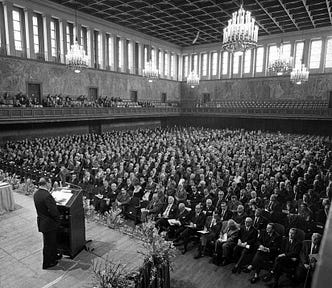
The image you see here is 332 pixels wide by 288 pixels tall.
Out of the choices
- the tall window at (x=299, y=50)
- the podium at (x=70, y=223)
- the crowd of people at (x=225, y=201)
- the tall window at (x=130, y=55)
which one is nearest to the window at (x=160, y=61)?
the tall window at (x=130, y=55)

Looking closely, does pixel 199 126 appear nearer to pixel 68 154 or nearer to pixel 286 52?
pixel 286 52

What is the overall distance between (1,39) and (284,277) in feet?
78.0

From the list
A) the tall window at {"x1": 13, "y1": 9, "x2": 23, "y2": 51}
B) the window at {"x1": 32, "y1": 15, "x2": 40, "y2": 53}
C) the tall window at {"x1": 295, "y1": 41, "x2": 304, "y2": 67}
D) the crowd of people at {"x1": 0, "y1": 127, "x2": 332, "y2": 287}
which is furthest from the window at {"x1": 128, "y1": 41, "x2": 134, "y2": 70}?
the tall window at {"x1": 295, "y1": 41, "x2": 304, "y2": 67}

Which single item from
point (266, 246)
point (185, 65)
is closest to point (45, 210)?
point (266, 246)

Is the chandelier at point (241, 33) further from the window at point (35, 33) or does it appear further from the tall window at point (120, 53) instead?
the tall window at point (120, 53)

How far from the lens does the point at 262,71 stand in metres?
32.5

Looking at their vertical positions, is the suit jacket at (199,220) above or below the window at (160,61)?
below

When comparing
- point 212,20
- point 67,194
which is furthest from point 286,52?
point 67,194

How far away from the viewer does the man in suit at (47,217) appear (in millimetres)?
4871

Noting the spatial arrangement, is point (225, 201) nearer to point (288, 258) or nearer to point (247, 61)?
point (288, 258)

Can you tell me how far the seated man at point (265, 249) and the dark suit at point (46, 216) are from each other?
4.16m

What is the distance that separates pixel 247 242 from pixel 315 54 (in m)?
29.5

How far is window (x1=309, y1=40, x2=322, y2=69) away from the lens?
2888cm

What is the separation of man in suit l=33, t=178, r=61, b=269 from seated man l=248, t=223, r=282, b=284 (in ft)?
13.6
